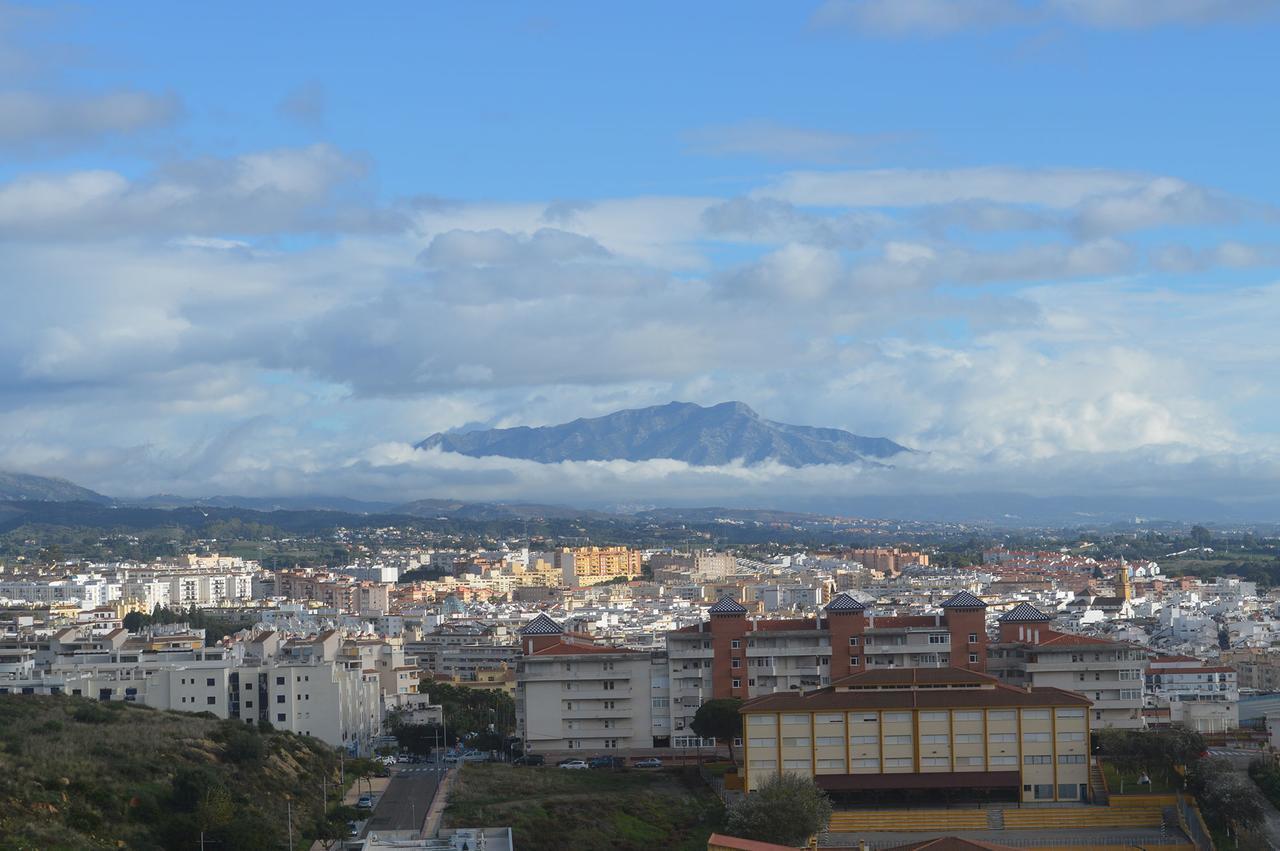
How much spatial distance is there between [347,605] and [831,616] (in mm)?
84104

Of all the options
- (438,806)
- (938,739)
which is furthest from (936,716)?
(438,806)

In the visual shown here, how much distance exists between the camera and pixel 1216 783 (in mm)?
38406

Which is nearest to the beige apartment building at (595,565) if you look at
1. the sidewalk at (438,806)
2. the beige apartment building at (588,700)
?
the beige apartment building at (588,700)

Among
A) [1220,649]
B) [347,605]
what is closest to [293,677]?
[1220,649]

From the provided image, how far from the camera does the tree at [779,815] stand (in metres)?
34.5

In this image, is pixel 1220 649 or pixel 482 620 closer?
pixel 1220 649

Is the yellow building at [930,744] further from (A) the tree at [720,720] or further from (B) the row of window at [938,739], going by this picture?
(A) the tree at [720,720]

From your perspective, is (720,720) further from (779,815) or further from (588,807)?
(779,815)

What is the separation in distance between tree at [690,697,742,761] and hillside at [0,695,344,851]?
884cm

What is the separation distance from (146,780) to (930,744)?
53.6ft

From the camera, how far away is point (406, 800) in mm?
40531

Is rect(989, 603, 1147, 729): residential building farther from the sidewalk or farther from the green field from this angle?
the sidewalk

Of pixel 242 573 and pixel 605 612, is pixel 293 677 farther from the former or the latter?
pixel 242 573

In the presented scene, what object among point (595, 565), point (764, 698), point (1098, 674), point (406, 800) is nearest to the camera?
point (406, 800)
